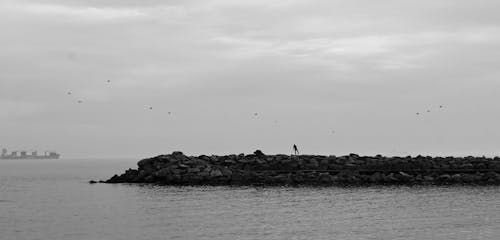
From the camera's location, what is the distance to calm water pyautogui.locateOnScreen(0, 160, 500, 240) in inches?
1607

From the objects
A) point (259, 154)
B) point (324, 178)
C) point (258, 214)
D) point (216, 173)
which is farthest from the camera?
point (259, 154)

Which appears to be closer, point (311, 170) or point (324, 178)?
point (324, 178)

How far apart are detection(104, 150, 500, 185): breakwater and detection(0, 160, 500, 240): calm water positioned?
765 cm

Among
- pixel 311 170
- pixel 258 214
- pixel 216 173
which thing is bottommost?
pixel 258 214

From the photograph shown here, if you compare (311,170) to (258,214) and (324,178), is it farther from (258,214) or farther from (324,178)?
(258,214)

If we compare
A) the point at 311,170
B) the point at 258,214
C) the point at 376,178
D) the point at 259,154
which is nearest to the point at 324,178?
the point at 311,170

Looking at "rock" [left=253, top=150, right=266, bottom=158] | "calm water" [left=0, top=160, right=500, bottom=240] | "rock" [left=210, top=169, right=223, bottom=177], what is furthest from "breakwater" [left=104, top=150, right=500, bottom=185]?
"calm water" [left=0, top=160, right=500, bottom=240]

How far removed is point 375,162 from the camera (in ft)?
279

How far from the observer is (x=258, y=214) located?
164 feet

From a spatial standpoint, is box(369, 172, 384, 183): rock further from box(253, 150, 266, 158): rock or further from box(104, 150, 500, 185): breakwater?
box(253, 150, 266, 158): rock

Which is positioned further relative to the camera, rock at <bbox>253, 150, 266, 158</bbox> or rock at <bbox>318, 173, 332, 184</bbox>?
rock at <bbox>253, 150, 266, 158</bbox>

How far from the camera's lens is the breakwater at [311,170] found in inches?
3091

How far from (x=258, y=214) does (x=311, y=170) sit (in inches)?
1303

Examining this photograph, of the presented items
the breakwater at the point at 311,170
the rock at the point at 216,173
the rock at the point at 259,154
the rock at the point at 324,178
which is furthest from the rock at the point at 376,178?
the rock at the point at 216,173
